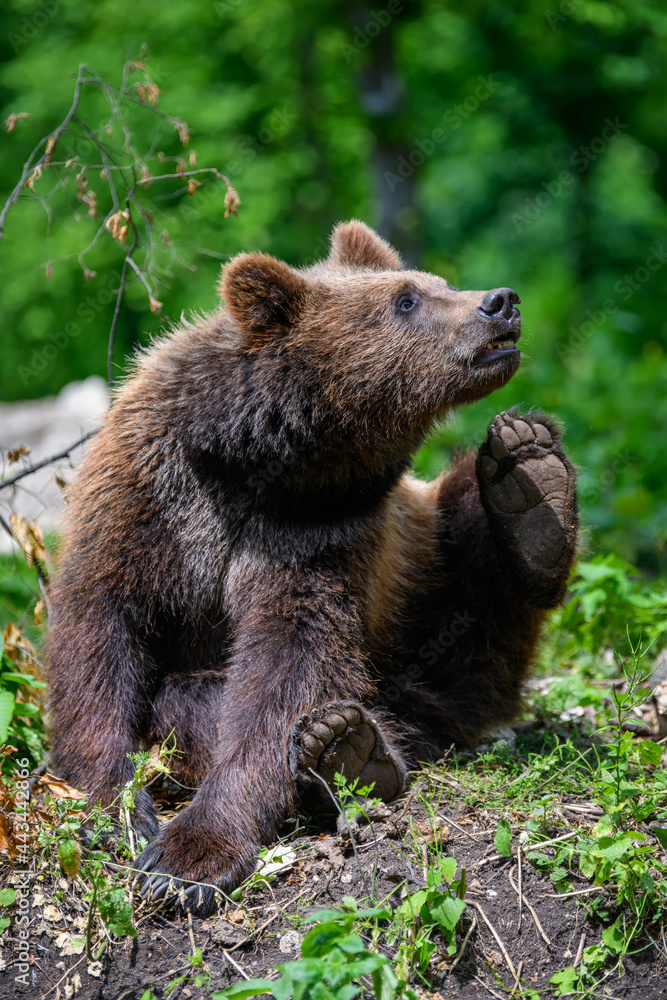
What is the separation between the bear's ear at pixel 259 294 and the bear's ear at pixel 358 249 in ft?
1.82

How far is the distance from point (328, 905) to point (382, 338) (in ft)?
6.89

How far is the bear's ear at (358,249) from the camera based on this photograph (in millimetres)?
4383

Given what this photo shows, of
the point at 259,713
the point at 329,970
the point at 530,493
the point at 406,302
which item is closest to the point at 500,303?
the point at 406,302

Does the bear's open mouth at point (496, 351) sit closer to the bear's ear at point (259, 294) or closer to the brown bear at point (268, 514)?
the brown bear at point (268, 514)

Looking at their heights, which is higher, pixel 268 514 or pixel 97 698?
pixel 268 514

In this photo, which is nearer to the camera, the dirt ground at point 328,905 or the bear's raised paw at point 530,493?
the dirt ground at point 328,905

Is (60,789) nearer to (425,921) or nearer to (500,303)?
(425,921)

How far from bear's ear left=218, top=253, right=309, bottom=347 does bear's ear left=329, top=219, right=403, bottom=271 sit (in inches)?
21.8

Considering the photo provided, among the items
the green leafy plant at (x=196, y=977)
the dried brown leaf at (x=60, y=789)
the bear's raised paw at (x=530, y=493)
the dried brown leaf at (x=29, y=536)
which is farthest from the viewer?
the dried brown leaf at (x=29, y=536)

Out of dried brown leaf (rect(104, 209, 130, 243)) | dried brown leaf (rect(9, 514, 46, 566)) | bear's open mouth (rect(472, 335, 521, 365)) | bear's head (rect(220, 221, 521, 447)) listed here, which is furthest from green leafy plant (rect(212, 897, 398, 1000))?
dried brown leaf (rect(104, 209, 130, 243))

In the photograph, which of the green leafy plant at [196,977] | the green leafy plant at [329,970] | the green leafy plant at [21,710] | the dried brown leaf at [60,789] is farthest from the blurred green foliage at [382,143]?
the green leafy plant at [329,970]

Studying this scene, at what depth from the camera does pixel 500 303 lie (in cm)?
378

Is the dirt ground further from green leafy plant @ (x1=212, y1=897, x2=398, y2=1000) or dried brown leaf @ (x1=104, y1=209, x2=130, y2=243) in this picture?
dried brown leaf @ (x1=104, y1=209, x2=130, y2=243)

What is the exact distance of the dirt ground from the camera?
2979 mm
